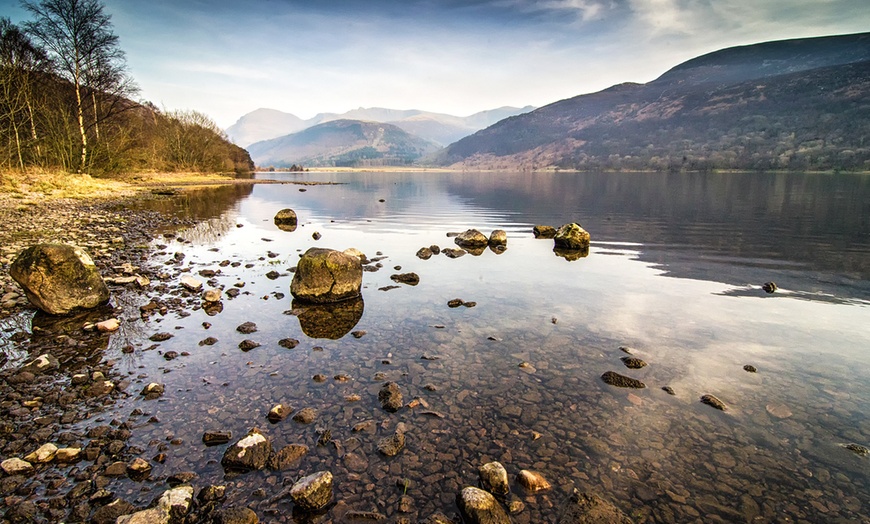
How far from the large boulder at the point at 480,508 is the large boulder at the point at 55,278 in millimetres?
12350

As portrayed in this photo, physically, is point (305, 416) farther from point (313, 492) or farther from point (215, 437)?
point (313, 492)

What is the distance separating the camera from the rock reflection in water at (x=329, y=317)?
1095 cm

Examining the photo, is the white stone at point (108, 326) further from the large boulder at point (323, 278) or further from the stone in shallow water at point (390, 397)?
the stone in shallow water at point (390, 397)

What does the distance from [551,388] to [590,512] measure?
3.17m

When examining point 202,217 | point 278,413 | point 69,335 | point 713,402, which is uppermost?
point 202,217

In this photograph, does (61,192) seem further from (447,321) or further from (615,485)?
(615,485)

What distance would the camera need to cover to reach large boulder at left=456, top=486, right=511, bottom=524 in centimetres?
471

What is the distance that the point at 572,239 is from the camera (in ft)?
81.1

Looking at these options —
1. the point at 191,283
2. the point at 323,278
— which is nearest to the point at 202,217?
the point at 191,283

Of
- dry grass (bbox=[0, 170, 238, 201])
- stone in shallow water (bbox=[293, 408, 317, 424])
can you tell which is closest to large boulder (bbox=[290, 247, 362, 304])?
stone in shallow water (bbox=[293, 408, 317, 424])

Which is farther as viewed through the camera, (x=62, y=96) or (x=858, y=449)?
(x=62, y=96)

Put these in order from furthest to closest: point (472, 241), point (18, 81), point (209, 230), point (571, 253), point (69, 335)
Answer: point (18, 81) → point (209, 230) → point (472, 241) → point (571, 253) → point (69, 335)

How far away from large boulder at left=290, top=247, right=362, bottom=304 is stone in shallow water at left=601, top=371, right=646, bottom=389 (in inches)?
350

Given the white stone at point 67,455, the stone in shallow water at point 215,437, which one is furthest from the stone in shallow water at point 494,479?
the white stone at point 67,455
